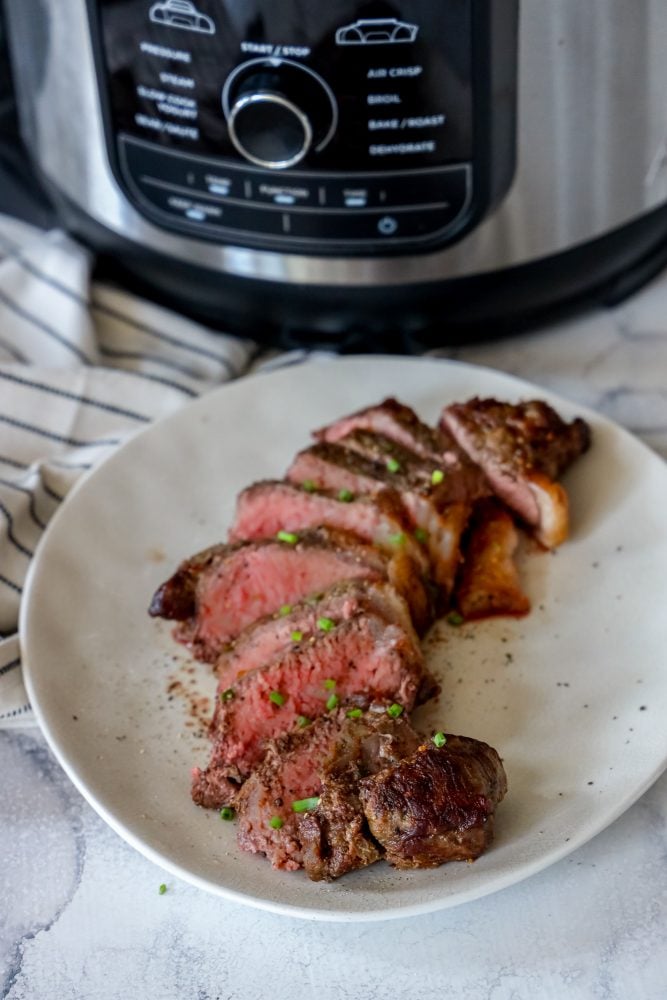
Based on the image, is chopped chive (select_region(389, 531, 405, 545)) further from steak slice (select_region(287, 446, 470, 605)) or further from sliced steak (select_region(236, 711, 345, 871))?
sliced steak (select_region(236, 711, 345, 871))

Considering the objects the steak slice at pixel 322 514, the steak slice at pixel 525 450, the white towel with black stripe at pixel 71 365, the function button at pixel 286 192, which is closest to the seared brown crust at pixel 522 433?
the steak slice at pixel 525 450

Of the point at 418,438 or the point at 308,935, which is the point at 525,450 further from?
the point at 308,935

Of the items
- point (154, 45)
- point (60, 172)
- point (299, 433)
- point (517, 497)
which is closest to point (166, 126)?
point (154, 45)

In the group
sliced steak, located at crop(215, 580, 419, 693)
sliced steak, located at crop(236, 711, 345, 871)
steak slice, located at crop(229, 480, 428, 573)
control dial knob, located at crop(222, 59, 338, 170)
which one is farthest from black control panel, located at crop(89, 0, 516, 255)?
sliced steak, located at crop(236, 711, 345, 871)

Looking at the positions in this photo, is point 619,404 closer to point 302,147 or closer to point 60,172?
point 302,147

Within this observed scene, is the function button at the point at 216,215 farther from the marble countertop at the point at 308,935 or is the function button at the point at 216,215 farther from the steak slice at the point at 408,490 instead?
the marble countertop at the point at 308,935

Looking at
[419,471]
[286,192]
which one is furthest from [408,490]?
[286,192]

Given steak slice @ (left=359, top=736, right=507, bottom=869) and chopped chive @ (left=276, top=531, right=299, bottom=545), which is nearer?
steak slice @ (left=359, top=736, right=507, bottom=869)
